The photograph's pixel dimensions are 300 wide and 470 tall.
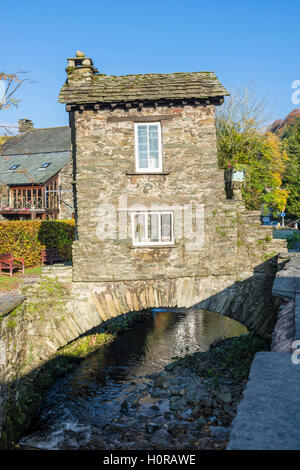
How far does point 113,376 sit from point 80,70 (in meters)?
10.7

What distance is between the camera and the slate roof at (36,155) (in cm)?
3194

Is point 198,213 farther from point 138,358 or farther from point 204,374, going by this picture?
point 138,358

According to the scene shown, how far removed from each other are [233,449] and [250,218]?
9832 mm

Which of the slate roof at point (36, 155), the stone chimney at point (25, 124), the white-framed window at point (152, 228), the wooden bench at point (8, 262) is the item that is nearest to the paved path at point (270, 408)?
the white-framed window at point (152, 228)

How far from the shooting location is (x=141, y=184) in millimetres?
11383

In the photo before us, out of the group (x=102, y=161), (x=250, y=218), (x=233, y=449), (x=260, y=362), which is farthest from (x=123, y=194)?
(x=233, y=449)

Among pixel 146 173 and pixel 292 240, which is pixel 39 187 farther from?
pixel 146 173

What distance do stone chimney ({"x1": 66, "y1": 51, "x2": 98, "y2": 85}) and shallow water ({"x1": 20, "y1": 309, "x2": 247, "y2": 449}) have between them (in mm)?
10020

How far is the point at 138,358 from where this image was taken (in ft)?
49.9

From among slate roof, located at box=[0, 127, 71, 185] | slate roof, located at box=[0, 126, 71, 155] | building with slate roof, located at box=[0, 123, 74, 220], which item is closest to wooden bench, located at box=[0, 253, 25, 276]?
building with slate roof, located at box=[0, 123, 74, 220]

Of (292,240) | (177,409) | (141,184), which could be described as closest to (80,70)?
(141,184)

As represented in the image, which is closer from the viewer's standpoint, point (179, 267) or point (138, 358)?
point (179, 267)

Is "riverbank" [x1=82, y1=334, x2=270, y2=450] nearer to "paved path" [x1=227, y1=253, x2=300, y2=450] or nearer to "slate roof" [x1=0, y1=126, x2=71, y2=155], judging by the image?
"paved path" [x1=227, y1=253, x2=300, y2=450]

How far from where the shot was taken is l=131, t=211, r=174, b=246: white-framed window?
11.5 meters
